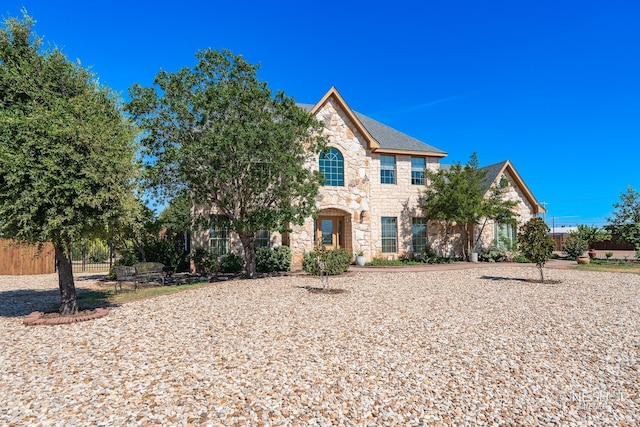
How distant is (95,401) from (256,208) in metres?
11.1

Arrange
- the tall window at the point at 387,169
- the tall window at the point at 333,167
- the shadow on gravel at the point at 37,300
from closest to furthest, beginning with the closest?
the shadow on gravel at the point at 37,300, the tall window at the point at 333,167, the tall window at the point at 387,169

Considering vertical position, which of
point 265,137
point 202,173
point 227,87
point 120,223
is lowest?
point 120,223

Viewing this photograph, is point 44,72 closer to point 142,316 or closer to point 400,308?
point 142,316

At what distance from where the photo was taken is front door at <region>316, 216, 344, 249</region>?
70.0ft

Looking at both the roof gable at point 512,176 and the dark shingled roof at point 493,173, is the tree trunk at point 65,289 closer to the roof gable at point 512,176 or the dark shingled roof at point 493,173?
the roof gable at point 512,176

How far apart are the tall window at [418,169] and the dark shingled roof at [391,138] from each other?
668 millimetres

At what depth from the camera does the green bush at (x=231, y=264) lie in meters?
18.3

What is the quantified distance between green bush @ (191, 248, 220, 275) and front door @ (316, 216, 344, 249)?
601 centimetres

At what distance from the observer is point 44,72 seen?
344 inches

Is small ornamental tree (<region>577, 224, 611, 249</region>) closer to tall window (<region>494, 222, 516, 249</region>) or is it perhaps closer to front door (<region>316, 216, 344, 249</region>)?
tall window (<region>494, 222, 516, 249</region>)

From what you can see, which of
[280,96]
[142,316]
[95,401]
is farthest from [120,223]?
[280,96]

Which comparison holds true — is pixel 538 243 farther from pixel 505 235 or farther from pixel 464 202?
pixel 505 235

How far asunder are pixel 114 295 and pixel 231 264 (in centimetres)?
645

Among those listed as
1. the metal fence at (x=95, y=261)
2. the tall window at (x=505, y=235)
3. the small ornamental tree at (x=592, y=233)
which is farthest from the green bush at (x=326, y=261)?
the small ornamental tree at (x=592, y=233)
